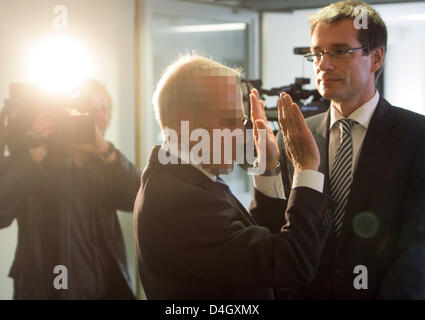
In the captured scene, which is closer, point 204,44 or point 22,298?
point 22,298

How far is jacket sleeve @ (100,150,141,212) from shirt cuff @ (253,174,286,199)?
3.59ft

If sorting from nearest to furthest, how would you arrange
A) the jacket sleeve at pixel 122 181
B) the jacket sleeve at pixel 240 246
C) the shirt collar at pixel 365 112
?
the jacket sleeve at pixel 240 246 → the shirt collar at pixel 365 112 → the jacket sleeve at pixel 122 181

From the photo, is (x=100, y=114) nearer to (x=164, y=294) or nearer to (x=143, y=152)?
(x=143, y=152)

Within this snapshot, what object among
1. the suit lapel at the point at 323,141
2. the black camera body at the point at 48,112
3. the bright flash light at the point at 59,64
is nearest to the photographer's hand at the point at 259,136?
the suit lapel at the point at 323,141

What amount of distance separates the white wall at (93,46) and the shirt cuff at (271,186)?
4.77ft

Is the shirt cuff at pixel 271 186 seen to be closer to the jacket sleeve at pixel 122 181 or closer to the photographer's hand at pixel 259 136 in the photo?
the photographer's hand at pixel 259 136

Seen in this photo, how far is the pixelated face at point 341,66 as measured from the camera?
1.39 metres

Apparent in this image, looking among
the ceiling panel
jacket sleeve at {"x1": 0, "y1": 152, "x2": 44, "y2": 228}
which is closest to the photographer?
jacket sleeve at {"x1": 0, "y1": 152, "x2": 44, "y2": 228}

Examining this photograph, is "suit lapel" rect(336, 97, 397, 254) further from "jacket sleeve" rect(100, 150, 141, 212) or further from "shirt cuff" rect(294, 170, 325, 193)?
"jacket sleeve" rect(100, 150, 141, 212)

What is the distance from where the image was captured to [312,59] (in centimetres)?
145

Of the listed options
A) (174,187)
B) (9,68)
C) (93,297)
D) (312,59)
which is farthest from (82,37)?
(174,187)

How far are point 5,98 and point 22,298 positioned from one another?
84 cm

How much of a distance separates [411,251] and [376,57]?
0.53 meters

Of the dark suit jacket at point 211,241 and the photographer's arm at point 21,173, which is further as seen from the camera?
the photographer's arm at point 21,173
